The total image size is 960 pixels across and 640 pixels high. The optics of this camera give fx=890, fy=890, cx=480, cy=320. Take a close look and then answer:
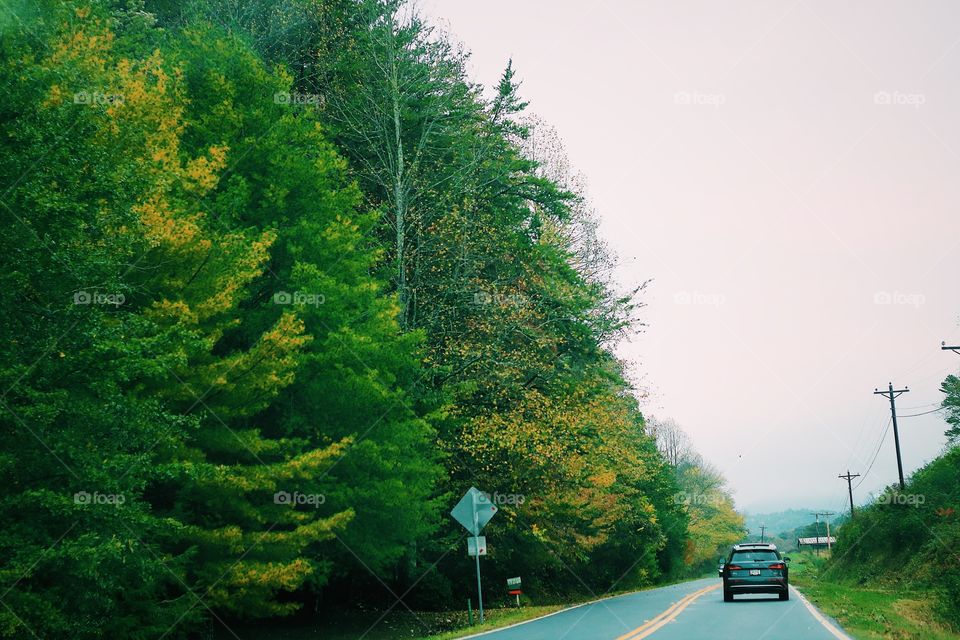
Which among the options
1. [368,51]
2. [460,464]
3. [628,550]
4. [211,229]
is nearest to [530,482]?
[460,464]

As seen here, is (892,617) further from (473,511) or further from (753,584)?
(473,511)

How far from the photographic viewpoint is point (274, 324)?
2123cm

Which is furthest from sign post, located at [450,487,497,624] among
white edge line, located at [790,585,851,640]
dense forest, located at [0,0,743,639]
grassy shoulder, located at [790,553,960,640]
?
grassy shoulder, located at [790,553,960,640]

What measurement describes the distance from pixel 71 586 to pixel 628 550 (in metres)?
45.8

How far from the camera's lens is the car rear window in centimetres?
2608

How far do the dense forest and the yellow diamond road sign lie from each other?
51.2 inches

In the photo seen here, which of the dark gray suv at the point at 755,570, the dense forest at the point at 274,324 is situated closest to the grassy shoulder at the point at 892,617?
the dark gray suv at the point at 755,570

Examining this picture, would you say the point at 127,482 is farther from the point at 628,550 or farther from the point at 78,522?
the point at 628,550

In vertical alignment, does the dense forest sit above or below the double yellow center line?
above

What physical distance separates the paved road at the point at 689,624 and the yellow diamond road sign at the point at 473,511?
2788 millimetres

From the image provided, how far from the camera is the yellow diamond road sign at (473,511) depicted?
22328mm

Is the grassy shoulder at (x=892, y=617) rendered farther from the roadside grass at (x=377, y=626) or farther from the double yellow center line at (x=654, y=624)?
the roadside grass at (x=377, y=626)

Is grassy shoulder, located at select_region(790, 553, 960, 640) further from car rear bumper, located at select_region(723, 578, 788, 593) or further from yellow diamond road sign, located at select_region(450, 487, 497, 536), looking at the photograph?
yellow diamond road sign, located at select_region(450, 487, 497, 536)

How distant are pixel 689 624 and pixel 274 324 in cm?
1149
